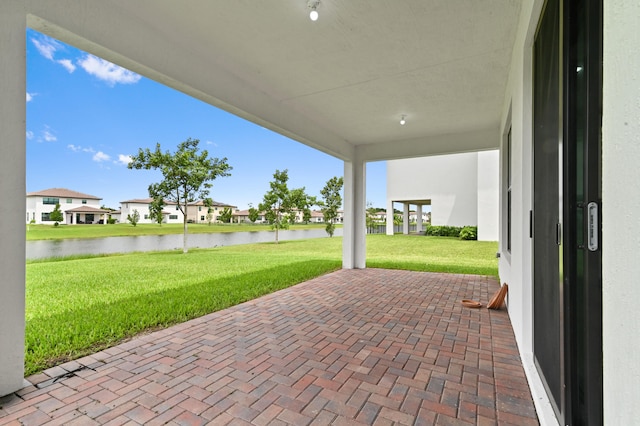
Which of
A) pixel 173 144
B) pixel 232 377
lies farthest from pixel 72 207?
pixel 232 377

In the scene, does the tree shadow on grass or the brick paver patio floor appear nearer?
the brick paver patio floor

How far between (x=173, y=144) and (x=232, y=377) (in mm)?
13706

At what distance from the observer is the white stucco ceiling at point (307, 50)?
2.64 m

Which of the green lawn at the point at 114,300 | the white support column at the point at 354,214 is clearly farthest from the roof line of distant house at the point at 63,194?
the white support column at the point at 354,214

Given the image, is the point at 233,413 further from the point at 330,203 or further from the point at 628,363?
the point at 330,203

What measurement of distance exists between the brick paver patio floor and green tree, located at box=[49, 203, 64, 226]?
1630 centimetres

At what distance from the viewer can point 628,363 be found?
0.71 m

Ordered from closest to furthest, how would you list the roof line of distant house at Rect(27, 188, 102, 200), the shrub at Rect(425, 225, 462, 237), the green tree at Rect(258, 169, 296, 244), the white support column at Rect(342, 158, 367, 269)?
the white support column at Rect(342, 158, 367, 269) → the roof line of distant house at Rect(27, 188, 102, 200) → the green tree at Rect(258, 169, 296, 244) → the shrub at Rect(425, 225, 462, 237)

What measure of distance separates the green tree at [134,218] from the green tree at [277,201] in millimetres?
6849

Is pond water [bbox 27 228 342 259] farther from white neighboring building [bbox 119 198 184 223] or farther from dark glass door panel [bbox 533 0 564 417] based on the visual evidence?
dark glass door panel [bbox 533 0 564 417]

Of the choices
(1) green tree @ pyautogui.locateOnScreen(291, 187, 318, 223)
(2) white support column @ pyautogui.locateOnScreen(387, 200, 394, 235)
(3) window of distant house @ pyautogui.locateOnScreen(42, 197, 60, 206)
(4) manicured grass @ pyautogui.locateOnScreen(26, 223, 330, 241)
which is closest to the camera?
(4) manicured grass @ pyautogui.locateOnScreen(26, 223, 330, 241)

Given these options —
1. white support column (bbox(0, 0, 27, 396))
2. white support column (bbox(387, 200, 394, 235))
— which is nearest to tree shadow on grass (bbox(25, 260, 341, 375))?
white support column (bbox(0, 0, 27, 396))

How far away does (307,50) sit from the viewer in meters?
3.38

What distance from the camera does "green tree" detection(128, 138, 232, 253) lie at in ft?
43.8
